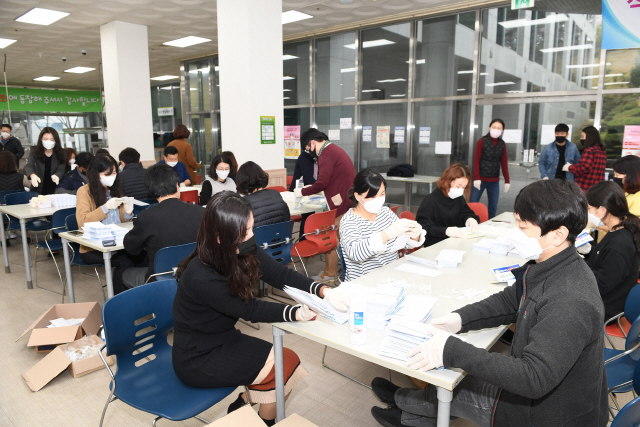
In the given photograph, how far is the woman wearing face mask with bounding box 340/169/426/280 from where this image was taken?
8.52 feet

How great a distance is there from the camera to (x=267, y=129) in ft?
20.0

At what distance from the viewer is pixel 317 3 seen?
21.6ft

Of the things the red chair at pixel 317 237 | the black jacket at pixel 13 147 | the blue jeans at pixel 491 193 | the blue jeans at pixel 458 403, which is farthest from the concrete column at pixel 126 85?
the blue jeans at pixel 458 403

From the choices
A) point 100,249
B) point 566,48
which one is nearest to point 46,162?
point 100,249

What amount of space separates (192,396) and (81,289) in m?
3.27

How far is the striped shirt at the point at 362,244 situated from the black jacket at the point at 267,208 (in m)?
0.98

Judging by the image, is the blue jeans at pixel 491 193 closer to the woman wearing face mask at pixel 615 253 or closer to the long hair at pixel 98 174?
the woman wearing face mask at pixel 615 253

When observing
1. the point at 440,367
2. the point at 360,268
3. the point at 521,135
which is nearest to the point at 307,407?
the point at 360,268

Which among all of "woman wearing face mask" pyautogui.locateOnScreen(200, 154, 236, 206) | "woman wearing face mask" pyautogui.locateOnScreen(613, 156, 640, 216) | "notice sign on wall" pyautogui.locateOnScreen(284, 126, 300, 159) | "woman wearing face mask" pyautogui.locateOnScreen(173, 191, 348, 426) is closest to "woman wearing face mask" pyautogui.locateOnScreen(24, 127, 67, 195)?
"woman wearing face mask" pyautogui.locateOnScreen(200, 154, 236, 206)

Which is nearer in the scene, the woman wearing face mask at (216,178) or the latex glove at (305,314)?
the latex glove at (305,314)

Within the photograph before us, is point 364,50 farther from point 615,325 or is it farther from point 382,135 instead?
point 615,325

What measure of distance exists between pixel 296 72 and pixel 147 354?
26.4 ft

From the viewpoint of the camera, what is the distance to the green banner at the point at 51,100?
46.5 feet

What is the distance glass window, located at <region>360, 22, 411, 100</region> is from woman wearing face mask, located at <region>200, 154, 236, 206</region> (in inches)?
159
